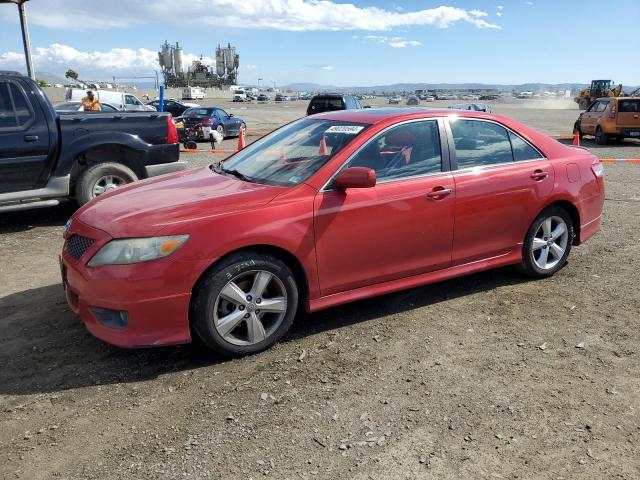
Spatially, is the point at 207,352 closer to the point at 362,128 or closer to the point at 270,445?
the point at 270,445

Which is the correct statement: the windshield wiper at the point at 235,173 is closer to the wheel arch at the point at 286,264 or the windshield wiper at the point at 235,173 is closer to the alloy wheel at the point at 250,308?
the wheel arch at the point at 286,264

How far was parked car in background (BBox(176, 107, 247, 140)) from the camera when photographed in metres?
19.3

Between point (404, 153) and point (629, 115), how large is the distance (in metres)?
17.4

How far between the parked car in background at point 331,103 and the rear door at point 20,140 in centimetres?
1355

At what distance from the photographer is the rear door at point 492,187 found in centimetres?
438

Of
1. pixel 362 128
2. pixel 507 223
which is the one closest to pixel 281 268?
pixel 362 128

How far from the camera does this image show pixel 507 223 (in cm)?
461

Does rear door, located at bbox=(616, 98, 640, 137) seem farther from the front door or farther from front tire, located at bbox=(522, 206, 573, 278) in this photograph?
the front door

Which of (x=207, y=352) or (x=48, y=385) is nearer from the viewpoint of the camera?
(x=48, y=385)

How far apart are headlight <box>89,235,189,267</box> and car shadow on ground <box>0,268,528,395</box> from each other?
722 mm

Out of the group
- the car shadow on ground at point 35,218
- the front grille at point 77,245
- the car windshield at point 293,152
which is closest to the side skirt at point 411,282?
the car windshield at point 293,152

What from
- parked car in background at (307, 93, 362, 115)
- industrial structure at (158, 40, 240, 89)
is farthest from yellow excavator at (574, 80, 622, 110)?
industrial structure at (158, 40, 240, 89)

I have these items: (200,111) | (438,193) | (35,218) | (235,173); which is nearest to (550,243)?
(438,193)

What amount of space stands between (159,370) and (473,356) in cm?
205
